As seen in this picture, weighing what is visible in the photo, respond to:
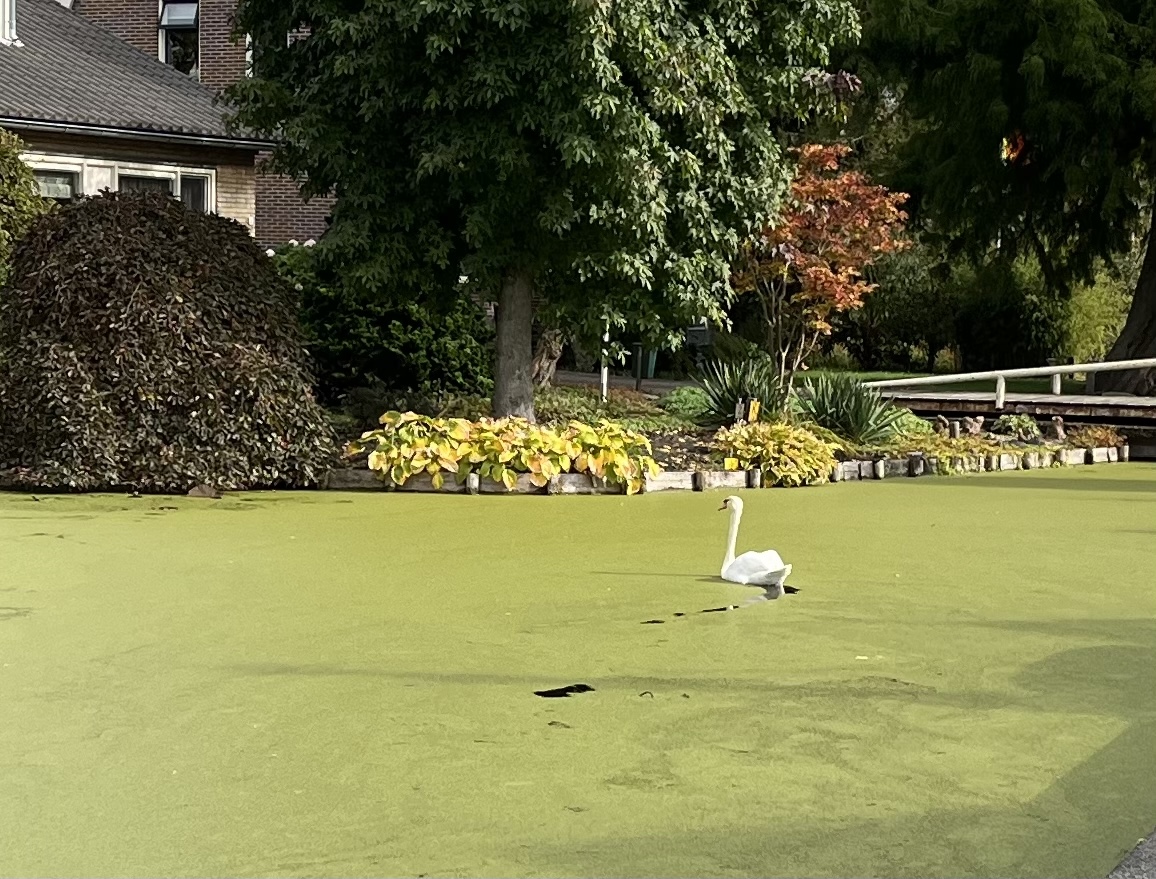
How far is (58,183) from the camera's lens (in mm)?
19141

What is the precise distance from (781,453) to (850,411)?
220 cm

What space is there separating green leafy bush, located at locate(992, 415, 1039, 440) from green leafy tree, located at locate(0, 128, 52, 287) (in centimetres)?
914

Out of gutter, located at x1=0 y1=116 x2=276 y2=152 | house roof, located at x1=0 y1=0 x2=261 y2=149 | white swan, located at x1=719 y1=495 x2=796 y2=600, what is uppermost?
house roof, located at x1=0 y1=0 x2=261 y2=149

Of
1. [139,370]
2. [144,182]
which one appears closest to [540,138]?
[139,370]

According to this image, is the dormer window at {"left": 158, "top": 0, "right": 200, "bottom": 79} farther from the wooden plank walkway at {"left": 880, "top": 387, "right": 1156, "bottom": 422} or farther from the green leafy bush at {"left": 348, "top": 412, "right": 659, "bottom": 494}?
the green leafy bush at {"left": 348, "top": 412, "right": 659, "bottom": 494}

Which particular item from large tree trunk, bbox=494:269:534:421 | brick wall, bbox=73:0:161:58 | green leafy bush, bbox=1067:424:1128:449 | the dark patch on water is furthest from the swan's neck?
brick wall, bbox=73:0:161:58

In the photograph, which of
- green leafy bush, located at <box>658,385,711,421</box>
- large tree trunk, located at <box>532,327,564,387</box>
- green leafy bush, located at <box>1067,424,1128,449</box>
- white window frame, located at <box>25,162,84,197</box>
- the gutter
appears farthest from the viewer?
white window frame, located at <box>25,162,84,197</box>

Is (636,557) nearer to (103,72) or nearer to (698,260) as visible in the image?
(698,260)

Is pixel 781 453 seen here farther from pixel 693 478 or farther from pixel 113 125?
pixel 113 125

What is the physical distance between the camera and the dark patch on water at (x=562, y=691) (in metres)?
5.57

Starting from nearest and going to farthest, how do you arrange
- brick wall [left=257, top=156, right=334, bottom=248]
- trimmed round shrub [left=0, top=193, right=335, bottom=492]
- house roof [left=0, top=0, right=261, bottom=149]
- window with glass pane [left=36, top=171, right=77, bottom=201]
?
trimmed round shrub [left=0, top=193, right=335, bottom=492], house roof [left=0, top=0, right=261, bottom=149], window with glass pane [left=36, top=171, right=77, bottom=201], brick wall [left=257, top=156, right=334, bottom=248]

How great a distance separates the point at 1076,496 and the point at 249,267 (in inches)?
251

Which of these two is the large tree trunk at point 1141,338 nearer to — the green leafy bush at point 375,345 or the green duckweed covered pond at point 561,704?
the green leafy bush at point 375,345

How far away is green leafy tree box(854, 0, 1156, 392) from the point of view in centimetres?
1920
